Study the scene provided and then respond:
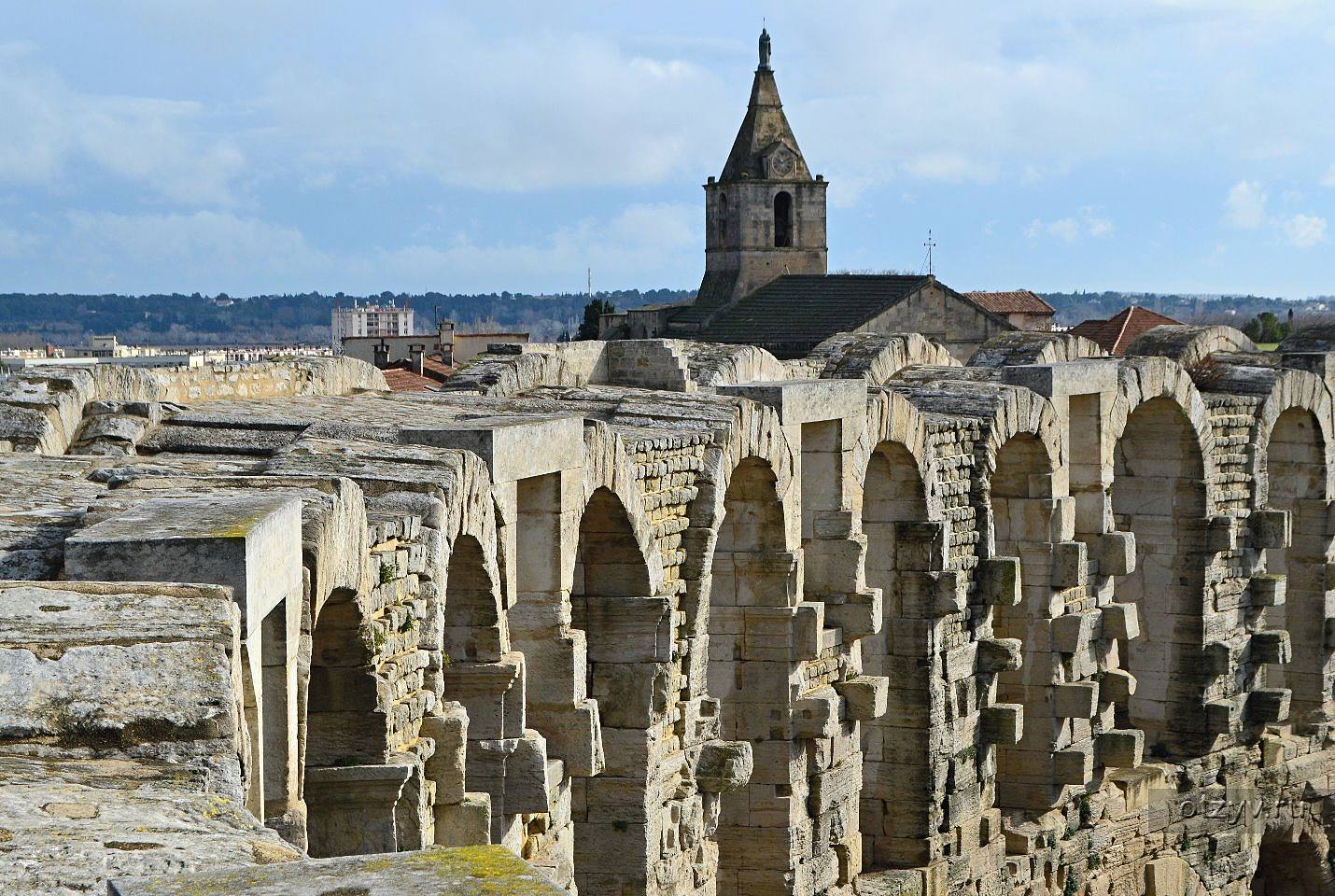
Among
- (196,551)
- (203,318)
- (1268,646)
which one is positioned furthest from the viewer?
(203,318)

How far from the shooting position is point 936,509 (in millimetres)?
15117

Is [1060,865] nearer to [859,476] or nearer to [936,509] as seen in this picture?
[936,509]

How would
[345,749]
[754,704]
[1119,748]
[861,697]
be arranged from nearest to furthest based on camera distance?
[345,749] < [754,704] < [861,697] < [1119,748]

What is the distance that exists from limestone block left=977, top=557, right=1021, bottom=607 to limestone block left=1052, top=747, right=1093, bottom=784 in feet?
4.81

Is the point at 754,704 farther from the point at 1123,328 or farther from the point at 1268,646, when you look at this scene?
the point at 1123,328

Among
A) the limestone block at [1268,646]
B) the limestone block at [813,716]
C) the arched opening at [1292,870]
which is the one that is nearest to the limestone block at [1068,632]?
the limestone block at [1268,646]

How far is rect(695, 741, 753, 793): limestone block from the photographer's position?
11.8 metres

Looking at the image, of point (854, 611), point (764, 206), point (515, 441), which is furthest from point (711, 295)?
point (515, 441)

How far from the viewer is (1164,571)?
1891 centimetres

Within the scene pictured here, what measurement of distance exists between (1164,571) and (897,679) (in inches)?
188

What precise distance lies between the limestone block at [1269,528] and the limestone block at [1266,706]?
4.62ft

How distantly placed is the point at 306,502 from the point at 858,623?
24.6 ft

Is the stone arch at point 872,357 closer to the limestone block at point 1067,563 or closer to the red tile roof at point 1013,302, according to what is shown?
the limestone block at point 1067,563

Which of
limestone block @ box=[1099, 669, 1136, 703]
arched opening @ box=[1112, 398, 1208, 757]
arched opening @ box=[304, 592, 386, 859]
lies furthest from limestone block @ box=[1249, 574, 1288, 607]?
arched opening @ box=[304, 592, 386, 859]
